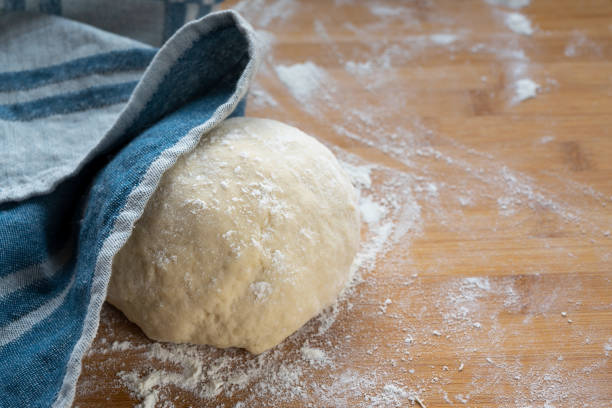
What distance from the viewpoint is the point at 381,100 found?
64.6 inches

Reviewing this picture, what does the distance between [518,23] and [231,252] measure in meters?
1.34

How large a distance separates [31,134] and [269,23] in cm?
82

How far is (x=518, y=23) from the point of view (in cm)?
185

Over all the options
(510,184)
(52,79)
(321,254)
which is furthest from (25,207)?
(510,184)

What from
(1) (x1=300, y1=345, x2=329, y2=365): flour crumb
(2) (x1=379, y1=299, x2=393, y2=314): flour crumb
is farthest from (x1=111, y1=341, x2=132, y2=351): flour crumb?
(2) (x1=379, y1=299, x2=393, y2=314): flour crumb

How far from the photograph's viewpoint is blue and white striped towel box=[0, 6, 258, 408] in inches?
38.6

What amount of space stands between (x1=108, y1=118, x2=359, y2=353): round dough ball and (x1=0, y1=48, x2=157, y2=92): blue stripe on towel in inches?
20.6

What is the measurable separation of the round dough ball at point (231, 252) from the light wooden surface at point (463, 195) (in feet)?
0.41

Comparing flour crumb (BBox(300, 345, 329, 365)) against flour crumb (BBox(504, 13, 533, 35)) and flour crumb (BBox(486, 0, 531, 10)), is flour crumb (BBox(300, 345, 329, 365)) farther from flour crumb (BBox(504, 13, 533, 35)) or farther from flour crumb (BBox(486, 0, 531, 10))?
flour crumb (BBox(486, 0, 531, 10))

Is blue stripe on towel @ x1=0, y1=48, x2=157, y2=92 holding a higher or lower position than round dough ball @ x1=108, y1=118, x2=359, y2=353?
higher

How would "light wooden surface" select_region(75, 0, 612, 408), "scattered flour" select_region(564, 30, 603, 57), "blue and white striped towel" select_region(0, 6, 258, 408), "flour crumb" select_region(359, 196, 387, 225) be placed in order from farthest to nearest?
"scattered flour" select_region(564, 30, 603, 57) → "flour crumb" select_region(359, 196, 387, 225) → "light wooden surface" select_region(75, 0, 612, 408) → "blue and white striped towel" select_region(0, 6, 258, 408)

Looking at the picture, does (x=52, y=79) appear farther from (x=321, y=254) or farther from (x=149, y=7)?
(x=321, y=254)

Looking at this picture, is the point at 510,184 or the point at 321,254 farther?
the point at 510,184

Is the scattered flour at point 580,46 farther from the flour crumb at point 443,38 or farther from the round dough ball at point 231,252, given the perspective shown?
the round dough ball at point 231,252
